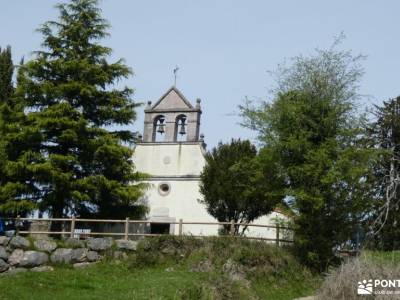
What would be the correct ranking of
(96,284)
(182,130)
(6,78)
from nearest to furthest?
1. (96,284)
2. (6,78)
3. (182,130)

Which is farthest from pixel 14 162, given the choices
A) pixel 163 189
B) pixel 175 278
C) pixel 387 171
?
pixel 387 171

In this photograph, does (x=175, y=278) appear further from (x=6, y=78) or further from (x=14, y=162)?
(x=6, y=78)

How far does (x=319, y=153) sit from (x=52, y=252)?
31.8ft

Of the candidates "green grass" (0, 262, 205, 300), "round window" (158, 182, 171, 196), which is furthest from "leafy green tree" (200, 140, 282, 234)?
"green grass" (0, 262, 205, 300)

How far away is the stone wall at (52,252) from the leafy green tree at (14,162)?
3.69 m

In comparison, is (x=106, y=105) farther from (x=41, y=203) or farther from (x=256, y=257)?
(x=256, y=257)

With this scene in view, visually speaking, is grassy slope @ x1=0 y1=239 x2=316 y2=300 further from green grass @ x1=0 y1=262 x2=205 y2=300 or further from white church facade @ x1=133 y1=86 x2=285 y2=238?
white church facade @ x1=133 y1=86 x2=285 y2=238

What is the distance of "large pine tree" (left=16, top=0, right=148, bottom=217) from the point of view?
2483 centimetres

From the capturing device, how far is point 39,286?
53.6 feet

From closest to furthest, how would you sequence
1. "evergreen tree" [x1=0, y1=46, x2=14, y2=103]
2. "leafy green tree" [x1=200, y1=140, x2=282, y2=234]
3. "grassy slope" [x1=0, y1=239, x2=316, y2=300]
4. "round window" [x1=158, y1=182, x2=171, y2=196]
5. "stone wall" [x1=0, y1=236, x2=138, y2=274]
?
"grassy slope" [x1=0, y1=239, x2=316, y2=300] < "stone wall" [x1=0, y1=236, x2=138, y2=274] < "leafy green tree" [x1=200, y1=140, x2=282, y2=234] < "evergreen tree" [x1=0, y1=46, x2=14, y2=103] < "round window" [x1=158, y1=182, x2=171, y2=196]

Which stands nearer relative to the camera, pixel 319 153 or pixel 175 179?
pixel 319 153

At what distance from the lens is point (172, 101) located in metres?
30.5

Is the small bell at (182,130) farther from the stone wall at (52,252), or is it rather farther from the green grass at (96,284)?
the green grass at (96,284)

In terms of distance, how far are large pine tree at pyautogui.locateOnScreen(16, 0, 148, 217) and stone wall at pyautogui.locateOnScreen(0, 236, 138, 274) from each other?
3300 millimetres
